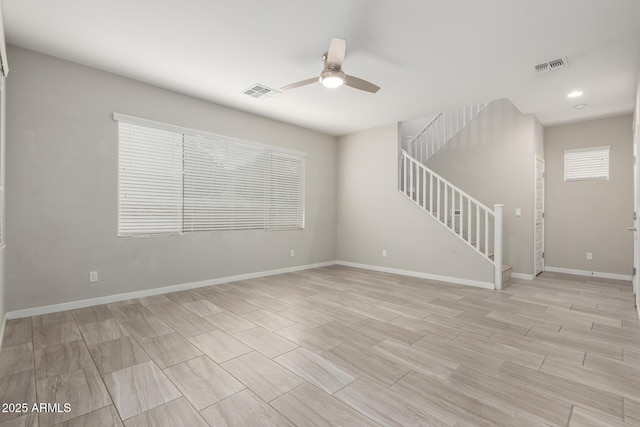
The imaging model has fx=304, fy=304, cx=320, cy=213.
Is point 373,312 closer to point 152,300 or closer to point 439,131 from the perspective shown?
point 152,300

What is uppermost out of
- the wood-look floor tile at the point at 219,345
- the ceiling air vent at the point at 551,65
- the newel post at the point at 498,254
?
the ceiling air vent at the point at 551,65

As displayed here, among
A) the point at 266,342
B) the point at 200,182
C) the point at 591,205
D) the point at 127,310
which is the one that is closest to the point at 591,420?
the point at 266,342

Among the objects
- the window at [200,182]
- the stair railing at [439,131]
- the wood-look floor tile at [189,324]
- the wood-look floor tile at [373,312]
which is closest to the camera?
the wood-look floor tile at [189,324]

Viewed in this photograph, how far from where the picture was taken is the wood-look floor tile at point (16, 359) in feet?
6.99

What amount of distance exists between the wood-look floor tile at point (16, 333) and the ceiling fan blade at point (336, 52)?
142 inches

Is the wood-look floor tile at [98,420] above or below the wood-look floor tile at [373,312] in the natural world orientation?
below

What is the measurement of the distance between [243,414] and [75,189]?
322 centimetres

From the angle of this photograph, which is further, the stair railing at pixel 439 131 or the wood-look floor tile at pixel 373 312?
the stair railing at pixel 439 131

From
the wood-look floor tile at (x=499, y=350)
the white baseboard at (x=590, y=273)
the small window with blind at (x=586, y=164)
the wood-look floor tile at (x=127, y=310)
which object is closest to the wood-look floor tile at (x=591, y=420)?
the wood-look floor tile at (x=499, y=350)

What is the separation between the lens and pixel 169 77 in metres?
3.78

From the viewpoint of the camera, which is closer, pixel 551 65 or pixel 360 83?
pixel 360 83

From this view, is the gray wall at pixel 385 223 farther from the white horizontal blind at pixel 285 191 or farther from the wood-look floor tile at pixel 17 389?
the wood-look floor tile at pixel 17 389

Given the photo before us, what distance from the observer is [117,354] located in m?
2.38

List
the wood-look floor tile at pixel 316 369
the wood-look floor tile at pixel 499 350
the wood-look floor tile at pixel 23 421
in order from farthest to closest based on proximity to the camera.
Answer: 1. the wood-look floor tile at pixel 499 350
2. the wood-look floor tile at pixel 316 369
3. the wood-look floor tile at pixel 23 421
